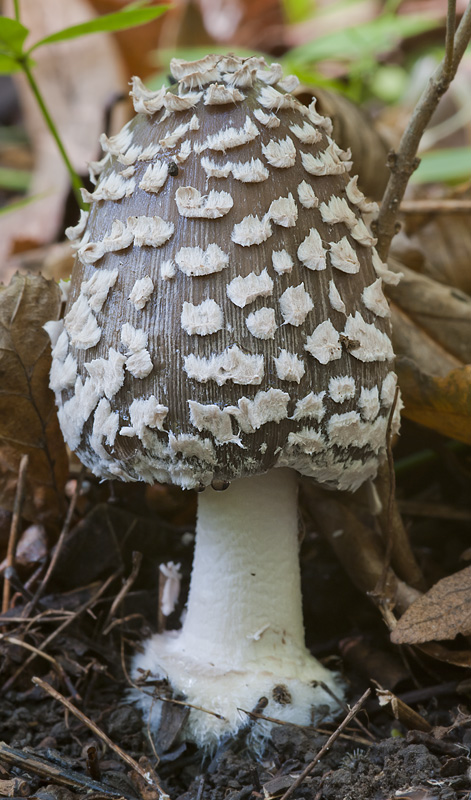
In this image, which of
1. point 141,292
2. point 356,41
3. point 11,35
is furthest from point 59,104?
point 141,292

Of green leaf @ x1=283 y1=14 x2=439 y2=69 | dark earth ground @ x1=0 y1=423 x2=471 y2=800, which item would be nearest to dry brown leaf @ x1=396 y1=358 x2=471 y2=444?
dark earth ground @ x1=0 y1=423 x2=471 y2=800

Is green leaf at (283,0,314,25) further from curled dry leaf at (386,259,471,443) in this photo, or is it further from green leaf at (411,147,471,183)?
curled dry leaf at (386,259,471,443)

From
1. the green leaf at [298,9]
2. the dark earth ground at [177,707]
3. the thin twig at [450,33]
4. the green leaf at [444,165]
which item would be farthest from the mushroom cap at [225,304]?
the green leaf at [298,9]

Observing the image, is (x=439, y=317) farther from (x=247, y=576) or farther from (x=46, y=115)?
(x=46, y=115)

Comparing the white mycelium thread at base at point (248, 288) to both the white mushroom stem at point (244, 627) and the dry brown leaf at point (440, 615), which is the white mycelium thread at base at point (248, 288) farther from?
A: the dry brown leaf at point (440, 615)

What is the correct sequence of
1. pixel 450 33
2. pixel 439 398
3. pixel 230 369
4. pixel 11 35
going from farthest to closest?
pixel 11 35
pixel 439 398
pixel 450 33
pixel 230 369

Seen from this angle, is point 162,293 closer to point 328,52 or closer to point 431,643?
point 431,643
